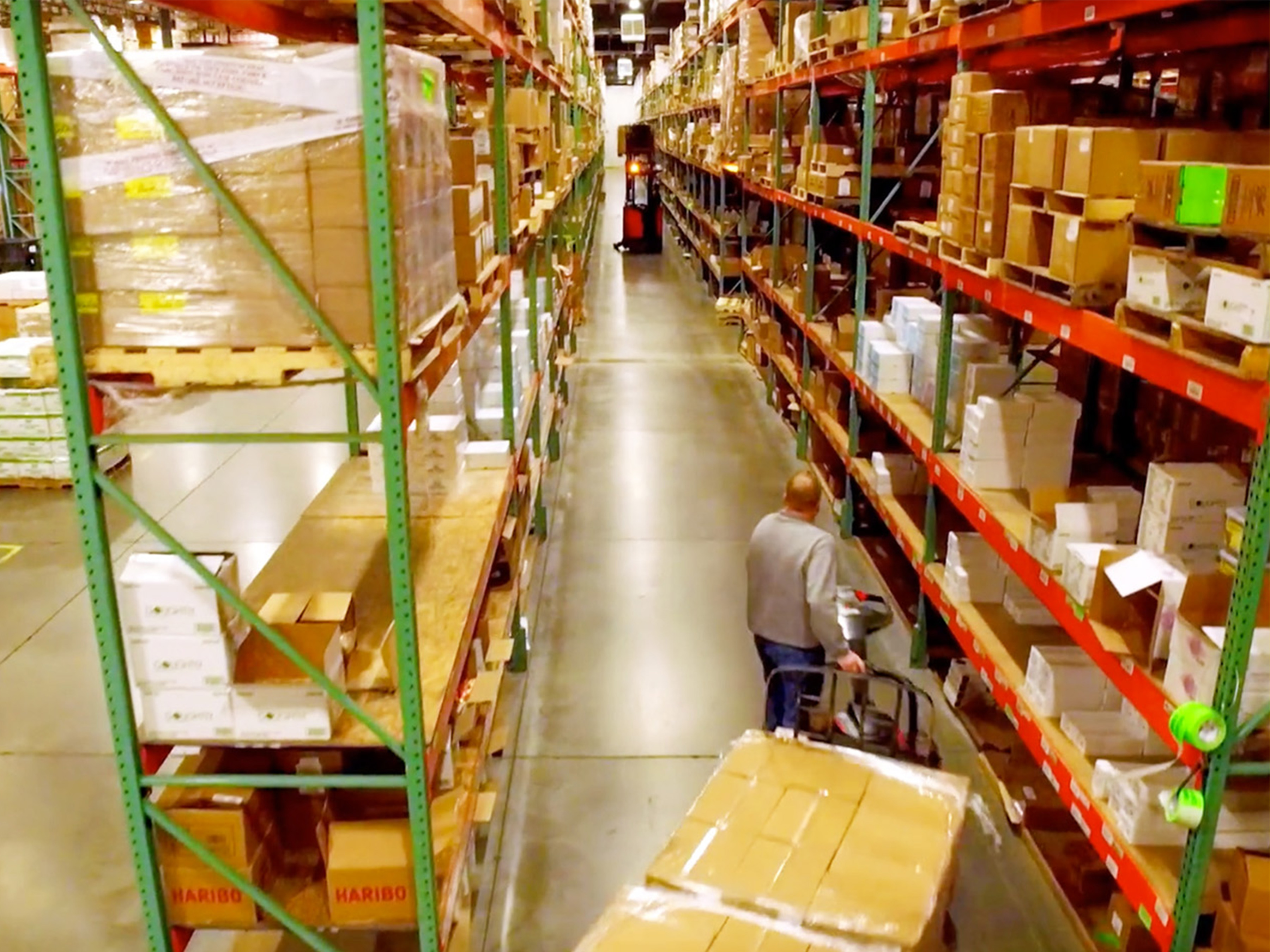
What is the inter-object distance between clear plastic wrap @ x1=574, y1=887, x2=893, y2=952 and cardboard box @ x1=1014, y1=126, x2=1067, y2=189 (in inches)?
95.6

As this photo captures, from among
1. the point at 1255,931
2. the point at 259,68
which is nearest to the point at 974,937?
the point at 1255,931

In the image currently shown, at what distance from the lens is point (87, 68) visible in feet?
7.88

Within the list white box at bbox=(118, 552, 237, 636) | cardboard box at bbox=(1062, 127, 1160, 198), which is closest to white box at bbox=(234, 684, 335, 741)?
white box at bbox=(118, 552, 237, 636)

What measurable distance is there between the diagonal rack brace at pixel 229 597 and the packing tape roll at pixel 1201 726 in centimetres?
197

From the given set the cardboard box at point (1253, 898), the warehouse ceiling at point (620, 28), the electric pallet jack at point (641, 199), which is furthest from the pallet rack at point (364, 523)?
the warehouse ceiling at point (620, 28)

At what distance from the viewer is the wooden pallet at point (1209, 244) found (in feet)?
8.20

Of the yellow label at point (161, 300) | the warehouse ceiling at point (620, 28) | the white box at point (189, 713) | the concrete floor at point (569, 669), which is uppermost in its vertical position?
the warehouse ceiling at point (620, 28)

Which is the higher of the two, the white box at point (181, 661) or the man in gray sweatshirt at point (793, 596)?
the white box at point (181, 661)

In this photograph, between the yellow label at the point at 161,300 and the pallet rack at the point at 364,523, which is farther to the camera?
the yellow label at the point at 161,300

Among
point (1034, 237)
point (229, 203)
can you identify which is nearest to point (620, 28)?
point (1034, 237)

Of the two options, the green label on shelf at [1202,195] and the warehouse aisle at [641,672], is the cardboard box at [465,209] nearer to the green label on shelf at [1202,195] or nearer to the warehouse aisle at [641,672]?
the green label on shelf at [1202,195]

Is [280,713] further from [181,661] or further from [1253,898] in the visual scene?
[1253,898]

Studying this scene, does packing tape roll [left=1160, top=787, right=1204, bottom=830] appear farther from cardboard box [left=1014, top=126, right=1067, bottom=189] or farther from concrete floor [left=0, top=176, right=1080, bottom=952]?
cardboard box [left=1014, top=126, right=1067, bottom=189]

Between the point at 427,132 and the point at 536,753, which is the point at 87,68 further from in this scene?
the point at 536,753
